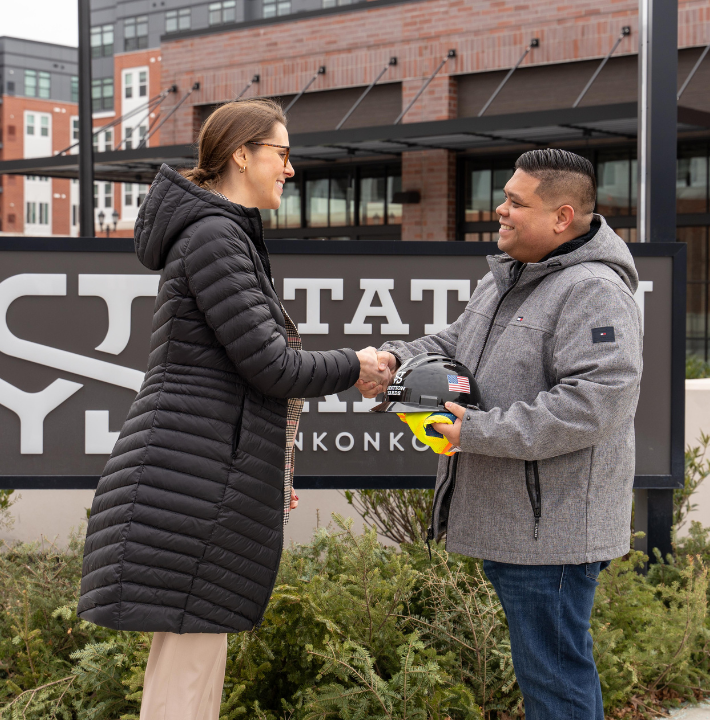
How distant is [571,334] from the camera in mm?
2145

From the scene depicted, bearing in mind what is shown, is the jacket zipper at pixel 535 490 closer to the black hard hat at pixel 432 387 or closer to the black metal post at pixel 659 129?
the black hard hat at pixel 432 387

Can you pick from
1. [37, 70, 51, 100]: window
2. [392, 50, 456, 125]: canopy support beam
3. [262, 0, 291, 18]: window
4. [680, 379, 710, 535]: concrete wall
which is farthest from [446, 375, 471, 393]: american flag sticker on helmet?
[37, 70, 51, 100]: window

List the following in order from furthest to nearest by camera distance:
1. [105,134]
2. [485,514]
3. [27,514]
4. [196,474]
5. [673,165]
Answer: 1. [105,134]
2. [27,514]
3. [673,165]
4. [485,514]
5. [196,474]

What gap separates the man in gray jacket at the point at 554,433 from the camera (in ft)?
6.92

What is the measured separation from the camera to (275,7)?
6425 centimetres

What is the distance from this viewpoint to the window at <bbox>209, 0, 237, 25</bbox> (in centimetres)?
6850

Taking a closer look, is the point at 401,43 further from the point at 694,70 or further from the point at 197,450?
the point at 197,450

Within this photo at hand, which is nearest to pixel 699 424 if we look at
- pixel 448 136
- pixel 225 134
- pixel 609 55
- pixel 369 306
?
pixel 369 306

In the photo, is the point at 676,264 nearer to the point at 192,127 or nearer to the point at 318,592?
the point at 318,592

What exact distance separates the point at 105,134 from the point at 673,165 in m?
69.1

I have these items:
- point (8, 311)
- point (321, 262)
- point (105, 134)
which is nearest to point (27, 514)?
point (8, 311)

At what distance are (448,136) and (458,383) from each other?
43.7 ft

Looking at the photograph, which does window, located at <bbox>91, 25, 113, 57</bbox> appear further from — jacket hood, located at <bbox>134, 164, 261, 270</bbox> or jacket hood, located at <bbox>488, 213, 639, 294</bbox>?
jacket hood, located at <bbox>488, 213, 639, 294</bbox>

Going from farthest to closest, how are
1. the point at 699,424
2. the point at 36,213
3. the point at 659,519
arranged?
the point at 36,213 < the point at 699,424 < the point at 659,519
